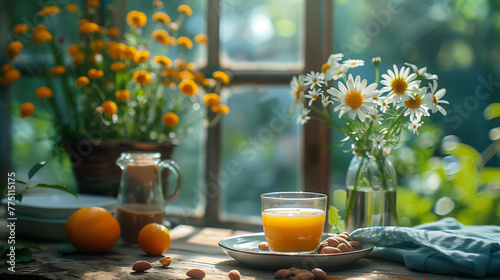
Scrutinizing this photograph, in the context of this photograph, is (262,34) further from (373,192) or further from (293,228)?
(293,228)

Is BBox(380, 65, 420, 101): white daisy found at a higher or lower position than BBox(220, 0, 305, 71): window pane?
lower

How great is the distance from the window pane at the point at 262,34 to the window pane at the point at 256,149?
9 cm

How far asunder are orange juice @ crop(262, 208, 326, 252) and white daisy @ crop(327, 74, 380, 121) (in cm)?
20

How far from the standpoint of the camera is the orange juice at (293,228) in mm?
917

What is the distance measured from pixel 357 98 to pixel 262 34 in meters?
0.79

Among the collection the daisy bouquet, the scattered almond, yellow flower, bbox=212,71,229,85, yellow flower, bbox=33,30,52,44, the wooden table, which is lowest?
the wooden table

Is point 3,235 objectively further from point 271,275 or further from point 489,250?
point 489,250

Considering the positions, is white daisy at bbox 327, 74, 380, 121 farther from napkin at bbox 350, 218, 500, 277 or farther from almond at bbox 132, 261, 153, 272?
almond at bbox 132, 261, 153, 272

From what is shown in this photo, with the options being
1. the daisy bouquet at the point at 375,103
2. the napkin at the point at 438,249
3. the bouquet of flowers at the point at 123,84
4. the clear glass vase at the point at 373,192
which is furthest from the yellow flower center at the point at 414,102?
the bouquet of flowers at the point at 123,84

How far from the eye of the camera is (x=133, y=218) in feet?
3.82

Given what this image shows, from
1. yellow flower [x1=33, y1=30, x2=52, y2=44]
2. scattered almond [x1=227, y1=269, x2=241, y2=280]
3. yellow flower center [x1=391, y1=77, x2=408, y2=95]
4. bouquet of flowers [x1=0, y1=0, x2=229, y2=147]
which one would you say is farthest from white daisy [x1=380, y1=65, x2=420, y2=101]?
yellow flower [x1=33, y1=30, x2=52, y2=44]

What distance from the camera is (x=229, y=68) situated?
1.72 m

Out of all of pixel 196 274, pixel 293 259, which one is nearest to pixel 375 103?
pixel 293 259

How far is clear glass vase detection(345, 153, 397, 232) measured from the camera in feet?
3.49
